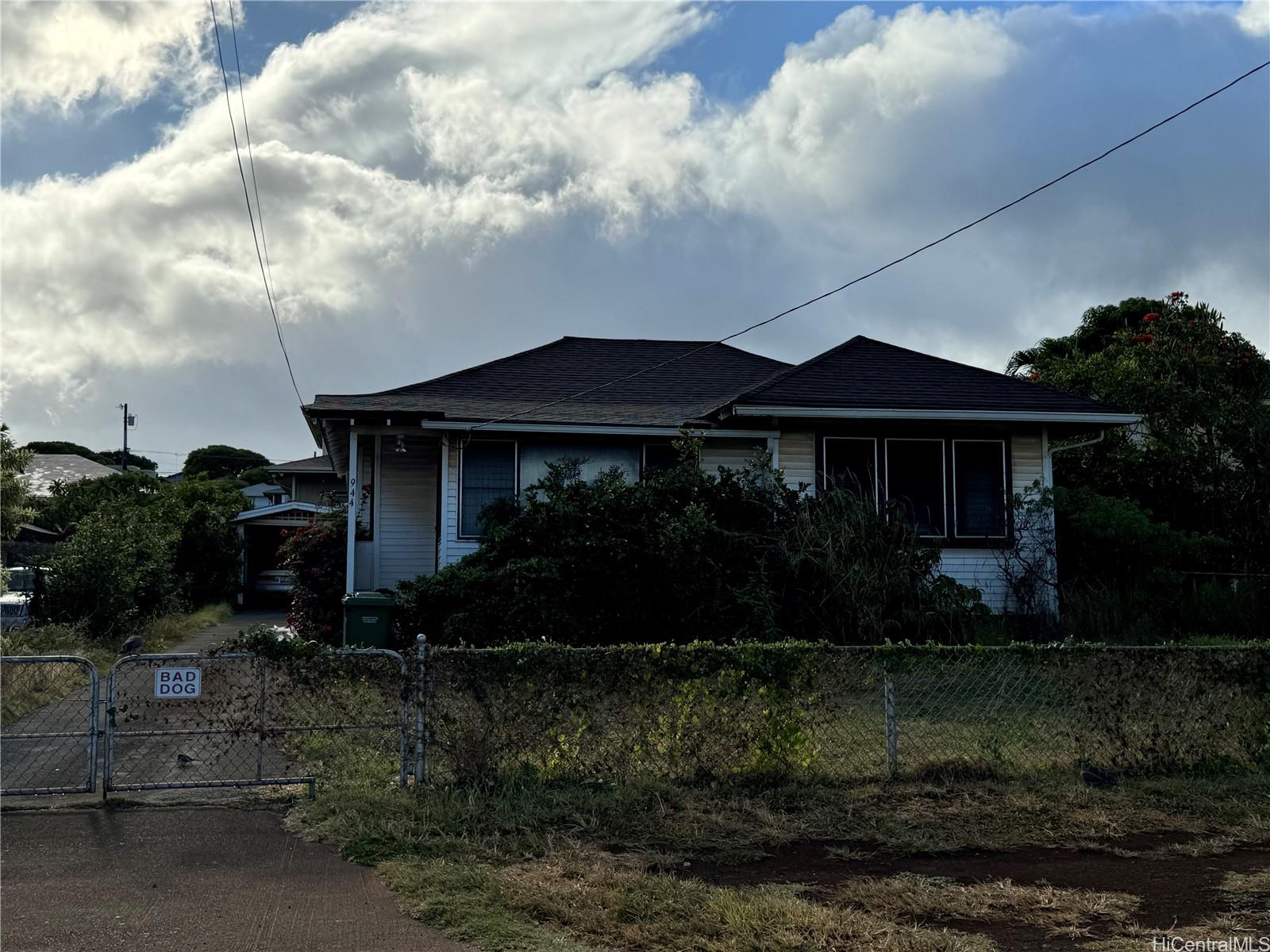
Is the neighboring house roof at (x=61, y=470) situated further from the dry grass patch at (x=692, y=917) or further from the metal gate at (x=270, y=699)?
the dry grass patch at (x=692, y=917)

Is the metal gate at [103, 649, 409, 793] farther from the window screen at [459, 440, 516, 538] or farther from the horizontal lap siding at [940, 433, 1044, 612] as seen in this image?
the horizontal lap siding at [940, 433, 1044, 612]

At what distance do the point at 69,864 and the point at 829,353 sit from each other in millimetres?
13267

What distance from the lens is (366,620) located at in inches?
503

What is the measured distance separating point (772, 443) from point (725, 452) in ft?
2.59

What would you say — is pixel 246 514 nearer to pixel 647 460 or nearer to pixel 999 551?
pixel 647 460

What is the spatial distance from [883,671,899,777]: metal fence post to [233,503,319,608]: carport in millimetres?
21475

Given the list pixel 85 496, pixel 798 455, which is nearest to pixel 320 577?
pixel 798 455

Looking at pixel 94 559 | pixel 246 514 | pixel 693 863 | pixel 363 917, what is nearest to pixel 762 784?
pixel 693 863

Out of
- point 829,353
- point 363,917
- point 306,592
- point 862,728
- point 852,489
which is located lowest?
point 363,917

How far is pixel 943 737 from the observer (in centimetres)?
809

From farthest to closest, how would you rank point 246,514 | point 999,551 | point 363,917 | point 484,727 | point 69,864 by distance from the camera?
point 246,514 < point 999,551 < point 484,727 < point 69,864 < point 363,917

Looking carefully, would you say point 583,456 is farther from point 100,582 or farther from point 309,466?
point 309,466

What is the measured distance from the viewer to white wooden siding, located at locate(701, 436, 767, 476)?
15805 mm

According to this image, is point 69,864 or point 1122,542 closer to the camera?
point 69,864
